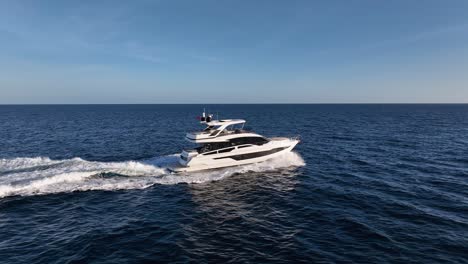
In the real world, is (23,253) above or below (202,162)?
below

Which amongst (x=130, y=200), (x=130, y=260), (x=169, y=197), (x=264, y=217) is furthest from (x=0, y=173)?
(x=264, y=217)

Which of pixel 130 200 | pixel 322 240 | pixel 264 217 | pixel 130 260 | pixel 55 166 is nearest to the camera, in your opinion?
pixel 130 260

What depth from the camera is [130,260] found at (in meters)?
11.8

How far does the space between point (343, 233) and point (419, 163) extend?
64.2 feet

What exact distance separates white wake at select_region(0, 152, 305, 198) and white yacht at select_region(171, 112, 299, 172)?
0.73m

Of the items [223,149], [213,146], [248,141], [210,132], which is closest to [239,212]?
[223,149]

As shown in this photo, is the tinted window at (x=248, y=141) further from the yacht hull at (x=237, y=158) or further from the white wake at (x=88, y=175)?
the white wake at (x=88, y=175)

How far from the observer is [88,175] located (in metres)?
22.1

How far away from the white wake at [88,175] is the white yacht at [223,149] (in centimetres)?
73

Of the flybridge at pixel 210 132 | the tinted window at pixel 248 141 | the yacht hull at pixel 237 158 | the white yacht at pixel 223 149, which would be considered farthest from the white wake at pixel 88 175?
the flybridge at pixel 210 132

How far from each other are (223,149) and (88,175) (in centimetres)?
1144

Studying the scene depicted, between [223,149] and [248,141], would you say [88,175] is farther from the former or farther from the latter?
[248,141]

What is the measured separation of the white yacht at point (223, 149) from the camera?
979 inches

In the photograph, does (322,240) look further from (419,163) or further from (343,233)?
(419,163)
